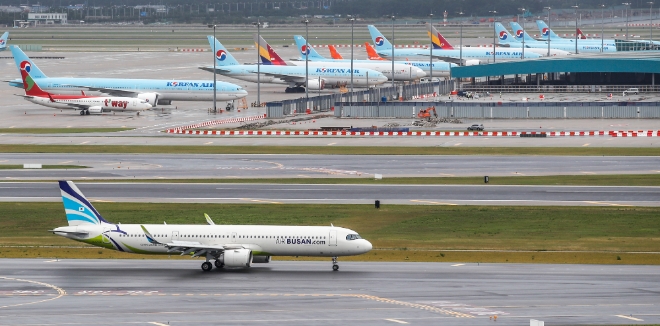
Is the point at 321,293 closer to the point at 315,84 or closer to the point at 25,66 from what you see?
the point at 25,66

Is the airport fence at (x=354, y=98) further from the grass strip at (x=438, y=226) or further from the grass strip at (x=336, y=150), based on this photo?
the grass strip at (x=438, y=226)

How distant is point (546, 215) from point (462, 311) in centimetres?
2369

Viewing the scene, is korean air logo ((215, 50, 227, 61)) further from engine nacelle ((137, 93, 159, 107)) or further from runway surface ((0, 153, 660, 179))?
runway surface ((0, 153, 660, 179))

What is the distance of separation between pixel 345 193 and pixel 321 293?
90.6 ft

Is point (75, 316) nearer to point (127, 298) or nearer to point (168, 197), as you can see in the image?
point (127, 298)

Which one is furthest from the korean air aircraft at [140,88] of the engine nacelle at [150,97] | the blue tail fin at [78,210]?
the blue tail fin at [78,210]

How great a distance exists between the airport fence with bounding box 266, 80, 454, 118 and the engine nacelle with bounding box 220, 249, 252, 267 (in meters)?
74.9

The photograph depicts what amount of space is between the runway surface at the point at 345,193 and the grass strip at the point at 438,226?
2.20m

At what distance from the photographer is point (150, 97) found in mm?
130625

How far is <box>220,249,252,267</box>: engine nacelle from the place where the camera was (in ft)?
161

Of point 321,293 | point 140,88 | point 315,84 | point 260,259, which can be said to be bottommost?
point 321,293

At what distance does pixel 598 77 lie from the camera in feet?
505

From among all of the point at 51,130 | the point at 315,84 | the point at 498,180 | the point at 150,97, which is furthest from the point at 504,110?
the point at 51,130

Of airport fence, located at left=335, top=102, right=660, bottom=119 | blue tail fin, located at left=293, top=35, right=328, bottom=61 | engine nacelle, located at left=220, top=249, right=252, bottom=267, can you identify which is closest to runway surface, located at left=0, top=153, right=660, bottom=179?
engine nacelle, located at left=220, top=249, right=252, bottom=267
